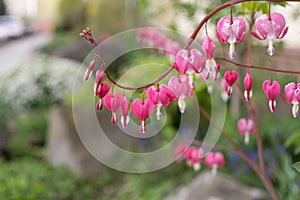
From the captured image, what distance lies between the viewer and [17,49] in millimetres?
8750

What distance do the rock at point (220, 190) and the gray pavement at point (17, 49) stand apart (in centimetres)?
534

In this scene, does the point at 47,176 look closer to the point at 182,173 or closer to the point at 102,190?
the point at 102,190

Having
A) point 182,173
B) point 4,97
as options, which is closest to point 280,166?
point 182,173

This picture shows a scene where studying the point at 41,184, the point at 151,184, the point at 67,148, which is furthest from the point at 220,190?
the point at 67,148

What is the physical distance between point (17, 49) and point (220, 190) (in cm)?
760

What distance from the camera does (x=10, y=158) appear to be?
3373 millimetres

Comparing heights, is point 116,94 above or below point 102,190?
above

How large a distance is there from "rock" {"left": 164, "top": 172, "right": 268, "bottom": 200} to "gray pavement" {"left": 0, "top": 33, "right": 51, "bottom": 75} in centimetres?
534

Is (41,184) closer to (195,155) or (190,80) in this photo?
(195,155)

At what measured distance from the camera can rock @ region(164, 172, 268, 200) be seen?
1.82m

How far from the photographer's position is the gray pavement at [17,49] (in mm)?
7407

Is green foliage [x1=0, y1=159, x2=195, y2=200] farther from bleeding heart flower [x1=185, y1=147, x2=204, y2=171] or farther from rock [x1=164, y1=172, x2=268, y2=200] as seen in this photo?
bleeding heart flower [x1=185, y1=147, x2=204, y2=171]

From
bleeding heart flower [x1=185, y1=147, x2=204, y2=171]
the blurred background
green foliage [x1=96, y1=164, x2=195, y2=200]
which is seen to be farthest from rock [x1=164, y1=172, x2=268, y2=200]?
bleeding heart flower [x1=185, y1=147, x2=204, y2=171]

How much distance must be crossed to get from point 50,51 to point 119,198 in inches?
219
